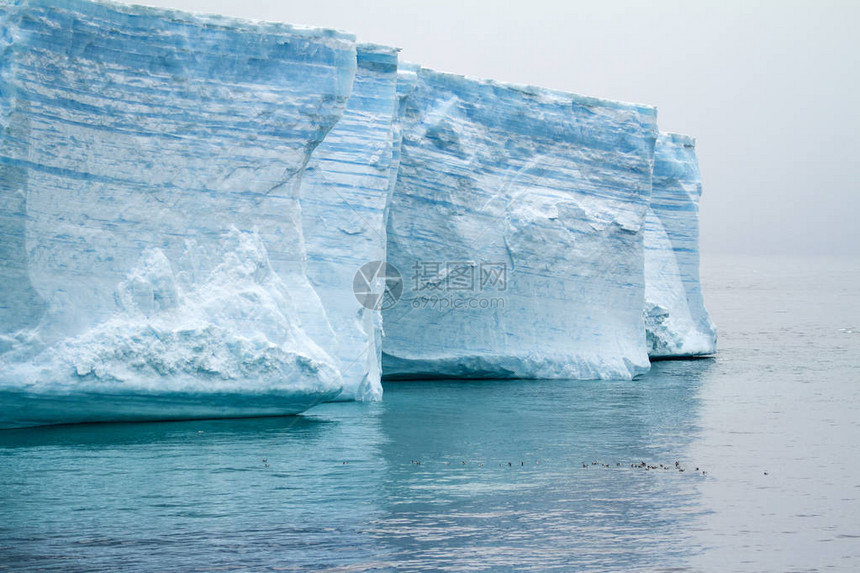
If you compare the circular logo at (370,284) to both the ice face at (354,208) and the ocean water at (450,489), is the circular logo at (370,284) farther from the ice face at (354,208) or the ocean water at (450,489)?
the ocean water at (450,489)

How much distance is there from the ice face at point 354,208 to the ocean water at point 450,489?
73cm

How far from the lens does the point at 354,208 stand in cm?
1357

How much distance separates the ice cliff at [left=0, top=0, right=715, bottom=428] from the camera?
10258mm

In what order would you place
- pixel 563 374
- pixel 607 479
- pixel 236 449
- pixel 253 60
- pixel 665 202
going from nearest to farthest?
pixel 607 479, pixel 236 449, pixel 253 60, pixel 563 374, pixel 665 202

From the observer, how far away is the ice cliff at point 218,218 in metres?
10.3

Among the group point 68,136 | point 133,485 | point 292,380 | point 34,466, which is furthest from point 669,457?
point 68,136

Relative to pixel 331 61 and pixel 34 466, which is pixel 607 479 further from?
pixel 331 61

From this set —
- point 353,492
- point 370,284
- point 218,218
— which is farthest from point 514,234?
point 353,492

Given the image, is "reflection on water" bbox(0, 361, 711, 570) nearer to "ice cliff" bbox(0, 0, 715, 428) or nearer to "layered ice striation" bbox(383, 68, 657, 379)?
"ice cliff" bbox(0, 0, 715, 428)

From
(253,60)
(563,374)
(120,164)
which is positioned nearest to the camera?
(120,164)

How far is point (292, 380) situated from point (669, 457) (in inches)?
147

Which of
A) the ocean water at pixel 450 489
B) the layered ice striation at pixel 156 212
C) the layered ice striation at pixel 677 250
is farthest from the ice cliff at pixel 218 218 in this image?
the layered ice striation at pixel 677 250

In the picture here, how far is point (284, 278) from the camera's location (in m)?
11.8

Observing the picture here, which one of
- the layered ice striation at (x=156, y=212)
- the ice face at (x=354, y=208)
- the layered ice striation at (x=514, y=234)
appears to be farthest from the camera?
the layered ice striation at (x=514, y=234)
